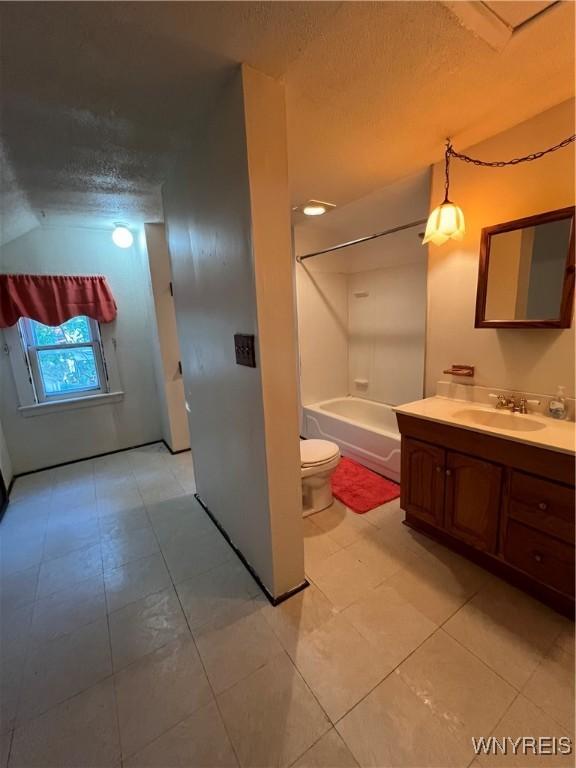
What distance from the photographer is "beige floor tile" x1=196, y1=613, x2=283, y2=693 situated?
1259 millimetres

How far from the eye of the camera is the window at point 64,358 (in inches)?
119

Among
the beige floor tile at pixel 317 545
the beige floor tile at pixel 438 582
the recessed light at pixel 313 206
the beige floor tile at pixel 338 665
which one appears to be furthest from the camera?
the recessed light at pixel 313 206

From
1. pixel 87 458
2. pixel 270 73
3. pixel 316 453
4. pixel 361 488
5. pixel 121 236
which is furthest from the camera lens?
pixel 87 458

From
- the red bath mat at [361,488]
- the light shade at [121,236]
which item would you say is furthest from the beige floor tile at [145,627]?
the light shade at [121,236]

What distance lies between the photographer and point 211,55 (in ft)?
3.47

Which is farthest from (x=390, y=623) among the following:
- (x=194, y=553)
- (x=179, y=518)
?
(x=179, y=518)

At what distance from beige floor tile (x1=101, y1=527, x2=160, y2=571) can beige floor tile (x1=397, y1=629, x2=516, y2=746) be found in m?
1.54

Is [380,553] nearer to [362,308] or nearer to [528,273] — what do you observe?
[528,273]

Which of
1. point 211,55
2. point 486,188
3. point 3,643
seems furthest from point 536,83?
point 3,643

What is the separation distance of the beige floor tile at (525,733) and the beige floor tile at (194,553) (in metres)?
1.34

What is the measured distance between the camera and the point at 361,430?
2889mm

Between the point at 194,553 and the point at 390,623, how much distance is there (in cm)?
116

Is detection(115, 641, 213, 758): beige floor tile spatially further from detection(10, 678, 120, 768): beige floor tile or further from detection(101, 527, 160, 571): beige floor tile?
detection(101, 527, 160, 571): beige floor tile

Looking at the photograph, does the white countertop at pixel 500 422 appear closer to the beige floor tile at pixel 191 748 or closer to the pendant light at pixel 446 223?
the pendant light at pixel 446 223
